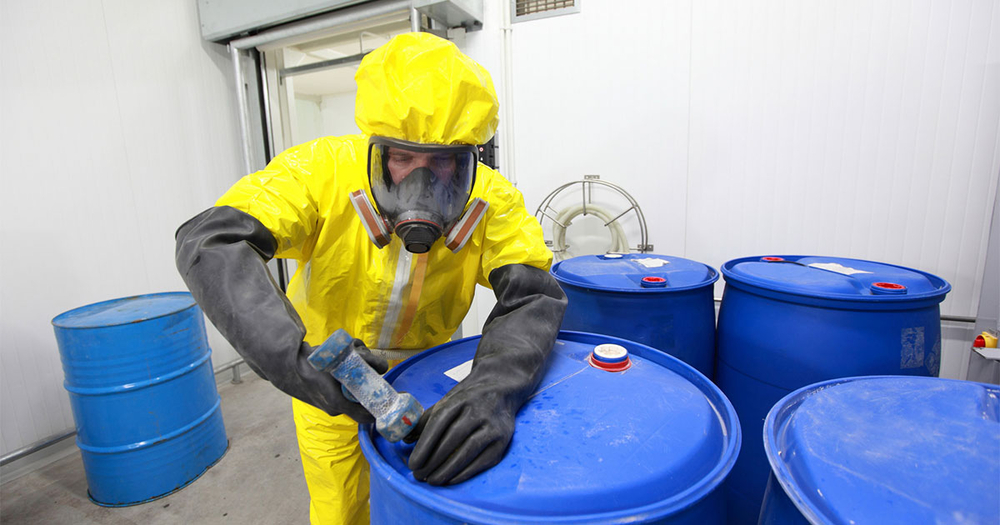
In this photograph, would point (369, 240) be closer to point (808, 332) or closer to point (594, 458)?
point (594, 458)

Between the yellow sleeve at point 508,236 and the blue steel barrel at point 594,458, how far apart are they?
305mm

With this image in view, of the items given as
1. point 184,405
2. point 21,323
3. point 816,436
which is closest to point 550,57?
point 816,436

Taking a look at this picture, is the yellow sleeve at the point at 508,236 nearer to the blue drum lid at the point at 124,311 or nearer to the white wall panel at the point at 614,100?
the white wall panel at the point at 614,100

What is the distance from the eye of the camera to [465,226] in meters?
1.01

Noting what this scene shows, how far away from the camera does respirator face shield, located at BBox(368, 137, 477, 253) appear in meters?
0.86

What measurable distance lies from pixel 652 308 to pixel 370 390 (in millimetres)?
905

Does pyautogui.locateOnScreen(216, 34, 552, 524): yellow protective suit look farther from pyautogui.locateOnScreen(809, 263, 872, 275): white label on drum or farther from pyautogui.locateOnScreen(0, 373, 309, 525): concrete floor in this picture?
pyautogui.locateOnScreen(809, 263, 872, 275): white label on drum

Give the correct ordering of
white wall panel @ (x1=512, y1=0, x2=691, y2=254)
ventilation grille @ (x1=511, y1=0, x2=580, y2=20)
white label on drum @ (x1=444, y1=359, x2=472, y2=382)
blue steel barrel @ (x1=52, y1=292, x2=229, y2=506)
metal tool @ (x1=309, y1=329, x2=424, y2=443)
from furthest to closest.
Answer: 1. ventilation grille @ (x1=511, y1=0, x2=580, y2=20)
2. white wall panel @ (x1=512, y1=0, x2=691, y2=254)
3. blue steel barrel @ (x1=52, y1=292, x2=229, y2=506)
4. white label on drum @ (x1=444, y1=359, x2=472, y2=382)
5. metal tool @ (x1=309, y1=329, x2=424, y2=443)

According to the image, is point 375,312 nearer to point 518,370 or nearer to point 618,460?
point 518,370

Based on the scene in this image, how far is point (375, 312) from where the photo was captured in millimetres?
1062

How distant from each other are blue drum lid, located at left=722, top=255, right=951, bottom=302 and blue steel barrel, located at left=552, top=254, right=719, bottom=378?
0.13m

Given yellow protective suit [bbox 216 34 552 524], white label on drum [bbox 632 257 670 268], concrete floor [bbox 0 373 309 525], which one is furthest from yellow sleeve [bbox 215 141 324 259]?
concrete floor [bbox 0 373 309 525]

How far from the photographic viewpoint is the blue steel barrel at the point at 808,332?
1098 mm

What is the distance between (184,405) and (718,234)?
236 cm
